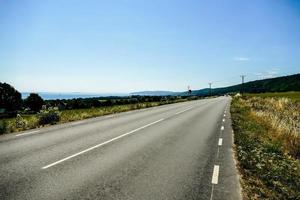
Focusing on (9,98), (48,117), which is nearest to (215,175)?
(48,117)

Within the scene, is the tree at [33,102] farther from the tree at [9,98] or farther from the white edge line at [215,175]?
the white edge line at [215,175]

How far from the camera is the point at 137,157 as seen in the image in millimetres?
8859

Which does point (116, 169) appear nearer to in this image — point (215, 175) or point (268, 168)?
point (215, 175)

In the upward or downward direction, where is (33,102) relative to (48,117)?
downward

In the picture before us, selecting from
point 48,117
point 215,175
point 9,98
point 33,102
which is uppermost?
point 9,98

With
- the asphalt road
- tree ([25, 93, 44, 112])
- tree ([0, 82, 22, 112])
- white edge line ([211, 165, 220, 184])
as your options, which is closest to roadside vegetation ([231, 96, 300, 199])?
the asphalt road

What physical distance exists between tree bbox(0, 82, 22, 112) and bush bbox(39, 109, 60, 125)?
72.0 meters

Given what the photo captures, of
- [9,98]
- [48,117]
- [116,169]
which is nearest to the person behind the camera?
[116,169]

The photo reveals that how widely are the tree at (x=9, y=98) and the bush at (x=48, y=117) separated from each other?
72.0m

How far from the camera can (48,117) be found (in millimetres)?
20141

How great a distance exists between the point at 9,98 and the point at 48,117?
7402cm

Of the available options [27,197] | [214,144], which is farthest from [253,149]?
[27,197]

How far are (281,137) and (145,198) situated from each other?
996 centimetres

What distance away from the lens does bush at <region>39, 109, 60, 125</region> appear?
64.9ft
